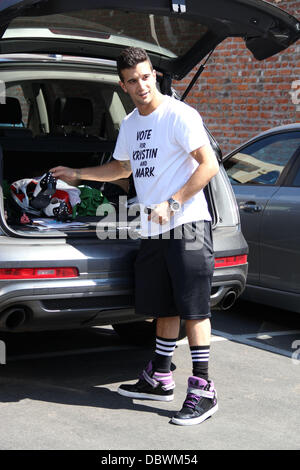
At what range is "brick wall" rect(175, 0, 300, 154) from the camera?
1004 cm

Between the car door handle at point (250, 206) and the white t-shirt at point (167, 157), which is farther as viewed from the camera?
the car door handle at point (250, 206)

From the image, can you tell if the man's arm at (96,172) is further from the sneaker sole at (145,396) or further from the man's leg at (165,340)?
the sneaker sole at (145,396)

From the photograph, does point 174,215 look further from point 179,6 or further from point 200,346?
point 179,6

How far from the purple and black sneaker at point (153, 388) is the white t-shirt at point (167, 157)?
2.68 feet

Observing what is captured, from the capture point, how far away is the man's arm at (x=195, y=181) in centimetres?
405

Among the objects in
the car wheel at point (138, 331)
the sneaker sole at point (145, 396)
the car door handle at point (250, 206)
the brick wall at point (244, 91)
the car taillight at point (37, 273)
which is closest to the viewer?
the car taillight at point (37, 273)

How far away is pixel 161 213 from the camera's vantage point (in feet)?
13.3

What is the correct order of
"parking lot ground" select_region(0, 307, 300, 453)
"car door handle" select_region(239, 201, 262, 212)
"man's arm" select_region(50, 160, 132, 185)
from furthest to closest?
"car door handle" select_region(239, 201, 262, 212) → "man's arm" select_region(50, 160, 132, 185) → "parking lot ground" select_region(0, 307, 300, 453)

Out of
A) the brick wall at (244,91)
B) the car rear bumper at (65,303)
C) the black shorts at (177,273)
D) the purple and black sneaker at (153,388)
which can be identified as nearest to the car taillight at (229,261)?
the black shorts at (177,273)

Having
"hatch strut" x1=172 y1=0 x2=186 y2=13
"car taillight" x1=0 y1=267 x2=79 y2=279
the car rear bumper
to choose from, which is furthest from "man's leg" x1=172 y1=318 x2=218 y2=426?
"hatch strut" x1=172 y1=0 x2=186 y2=13

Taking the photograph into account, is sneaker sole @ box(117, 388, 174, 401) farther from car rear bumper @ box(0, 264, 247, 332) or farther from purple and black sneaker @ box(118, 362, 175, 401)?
car rear bumper @ box(0, 264, 247, 332)

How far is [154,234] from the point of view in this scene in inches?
167

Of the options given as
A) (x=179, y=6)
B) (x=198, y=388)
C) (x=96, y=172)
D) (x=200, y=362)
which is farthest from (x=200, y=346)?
(x=179, y=6)

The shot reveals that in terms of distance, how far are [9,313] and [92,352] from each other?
1424 mm
